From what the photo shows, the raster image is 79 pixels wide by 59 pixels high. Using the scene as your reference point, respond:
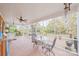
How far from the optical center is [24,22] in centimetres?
199

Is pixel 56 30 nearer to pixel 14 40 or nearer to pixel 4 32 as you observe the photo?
pixel 14 40

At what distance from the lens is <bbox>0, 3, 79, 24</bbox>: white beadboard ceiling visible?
1.95 meters

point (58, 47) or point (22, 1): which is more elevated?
point (22, 1)

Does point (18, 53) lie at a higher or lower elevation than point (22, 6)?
lower

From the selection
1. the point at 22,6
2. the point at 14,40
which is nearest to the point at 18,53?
the point at 14,40

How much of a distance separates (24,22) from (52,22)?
505 mm

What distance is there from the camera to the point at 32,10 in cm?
200

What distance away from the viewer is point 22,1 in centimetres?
197

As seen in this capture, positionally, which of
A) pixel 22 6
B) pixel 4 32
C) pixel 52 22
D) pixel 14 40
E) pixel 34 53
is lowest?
pixel 34 53

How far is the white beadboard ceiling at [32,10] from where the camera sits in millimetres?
1952

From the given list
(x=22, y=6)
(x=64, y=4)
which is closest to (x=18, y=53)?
(x=22, y=6)

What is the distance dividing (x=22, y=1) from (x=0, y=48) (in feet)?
3.05

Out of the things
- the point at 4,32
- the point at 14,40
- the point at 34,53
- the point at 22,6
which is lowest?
the point at 34,53

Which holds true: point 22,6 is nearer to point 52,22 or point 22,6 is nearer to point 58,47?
point 52,22
